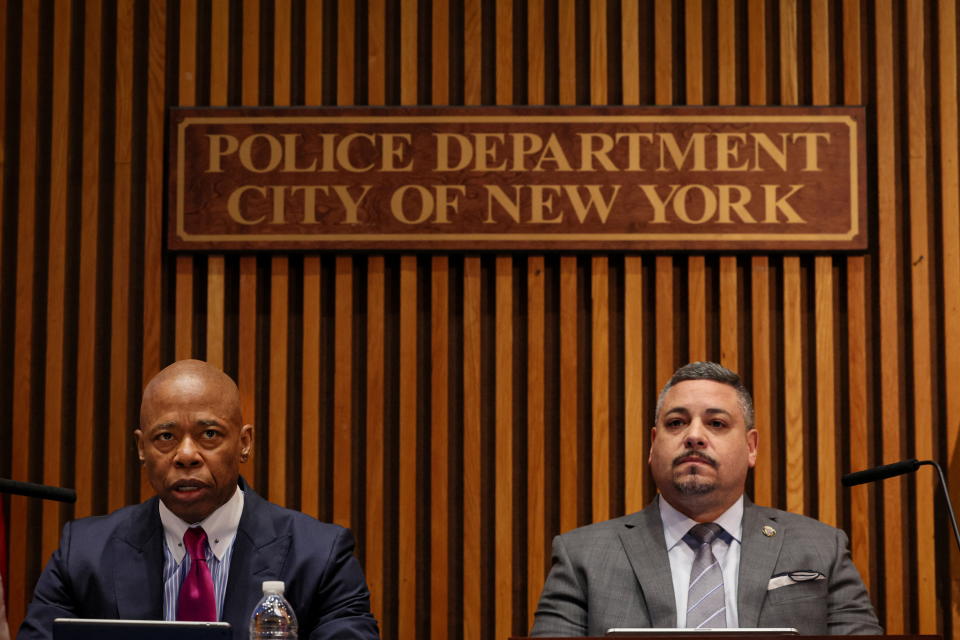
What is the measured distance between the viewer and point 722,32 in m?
4.06

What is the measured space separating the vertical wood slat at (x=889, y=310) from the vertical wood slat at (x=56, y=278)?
9.10ft

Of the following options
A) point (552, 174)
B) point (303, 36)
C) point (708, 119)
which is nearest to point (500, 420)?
point (552, 174)

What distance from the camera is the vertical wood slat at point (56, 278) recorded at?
3.97 meters

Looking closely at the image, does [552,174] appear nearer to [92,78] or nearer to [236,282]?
[236,282]

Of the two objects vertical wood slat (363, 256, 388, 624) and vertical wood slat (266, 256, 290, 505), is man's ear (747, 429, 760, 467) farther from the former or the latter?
vertical wood slat (266, 256, 290, 505)

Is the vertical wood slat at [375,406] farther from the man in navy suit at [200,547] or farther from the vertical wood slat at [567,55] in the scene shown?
the man in navy suit at [200,547]

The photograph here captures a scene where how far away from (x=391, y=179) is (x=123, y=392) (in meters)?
1.16

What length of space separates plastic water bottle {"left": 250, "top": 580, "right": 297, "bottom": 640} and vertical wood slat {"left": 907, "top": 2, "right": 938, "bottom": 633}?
2219 millimetres

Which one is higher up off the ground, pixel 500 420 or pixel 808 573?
pixel 500 420

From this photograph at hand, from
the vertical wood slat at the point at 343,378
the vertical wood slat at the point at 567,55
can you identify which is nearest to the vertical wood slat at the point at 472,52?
the vertical wood slat at the point at 567,55

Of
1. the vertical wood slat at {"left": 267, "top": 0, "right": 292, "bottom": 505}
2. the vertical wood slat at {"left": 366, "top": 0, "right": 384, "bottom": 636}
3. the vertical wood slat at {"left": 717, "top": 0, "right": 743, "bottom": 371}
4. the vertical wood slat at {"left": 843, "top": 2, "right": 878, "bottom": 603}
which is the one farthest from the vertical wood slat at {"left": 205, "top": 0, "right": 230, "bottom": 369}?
A: the vertical wood slat at {"left": 843, "top": 2, "right": 878, "bottom": 603}

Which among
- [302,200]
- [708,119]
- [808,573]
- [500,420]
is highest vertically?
[708,119]

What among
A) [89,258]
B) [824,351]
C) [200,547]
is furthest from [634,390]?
[89,258]

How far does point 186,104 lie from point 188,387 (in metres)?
1.39
